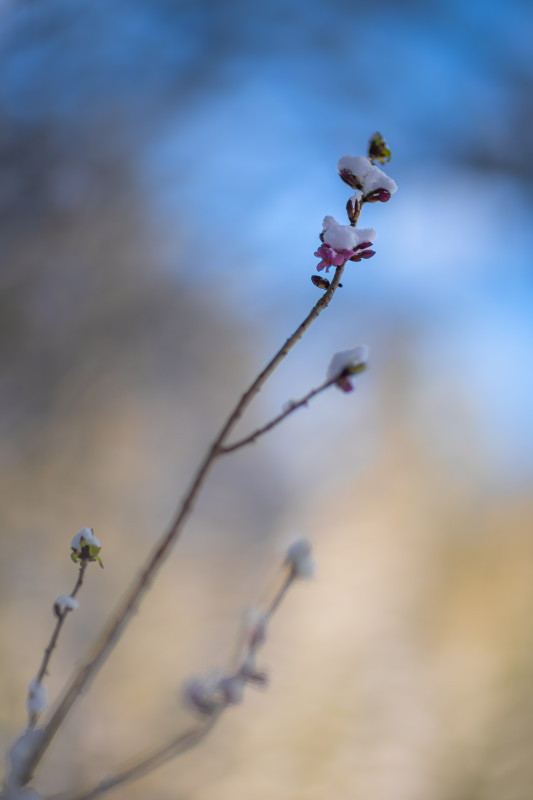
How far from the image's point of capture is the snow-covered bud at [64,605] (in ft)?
1.01

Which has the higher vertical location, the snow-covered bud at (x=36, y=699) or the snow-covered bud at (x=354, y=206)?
the snow-covered bud at (x=354, y=206)

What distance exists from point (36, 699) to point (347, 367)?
0.89 feet

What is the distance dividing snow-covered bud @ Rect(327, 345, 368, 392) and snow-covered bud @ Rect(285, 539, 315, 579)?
0.35 ft

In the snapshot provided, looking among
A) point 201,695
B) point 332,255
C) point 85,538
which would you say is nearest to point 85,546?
point 85,538

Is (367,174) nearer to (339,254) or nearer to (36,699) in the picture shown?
(339,254)

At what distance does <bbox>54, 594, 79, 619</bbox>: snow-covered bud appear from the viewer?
31cm

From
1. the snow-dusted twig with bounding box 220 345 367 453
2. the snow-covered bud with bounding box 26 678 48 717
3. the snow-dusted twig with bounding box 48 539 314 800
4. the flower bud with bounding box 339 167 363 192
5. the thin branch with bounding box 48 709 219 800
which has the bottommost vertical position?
the thin branch with bounding box 48 709 219 800

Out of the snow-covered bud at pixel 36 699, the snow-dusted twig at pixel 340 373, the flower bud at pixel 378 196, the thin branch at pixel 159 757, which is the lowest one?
the thin branch at pixel 159 757

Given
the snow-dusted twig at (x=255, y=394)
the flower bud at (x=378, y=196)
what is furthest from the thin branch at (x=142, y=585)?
the flower bud at (x=378, y=196)

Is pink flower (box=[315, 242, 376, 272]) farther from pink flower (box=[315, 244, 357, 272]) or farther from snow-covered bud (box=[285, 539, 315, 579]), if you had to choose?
snow-covered bud (box=[285, 539, 315, 579])

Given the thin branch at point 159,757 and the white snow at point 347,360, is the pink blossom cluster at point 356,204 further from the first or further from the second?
the thin branch at point 159,757

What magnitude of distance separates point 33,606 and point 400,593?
4.20 feet

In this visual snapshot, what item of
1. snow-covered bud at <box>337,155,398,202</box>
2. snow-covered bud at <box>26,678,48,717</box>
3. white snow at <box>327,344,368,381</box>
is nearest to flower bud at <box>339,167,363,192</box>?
snow-covered bud at <box>337,155,398,202</box>

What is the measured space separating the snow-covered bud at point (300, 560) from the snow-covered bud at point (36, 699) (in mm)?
168
